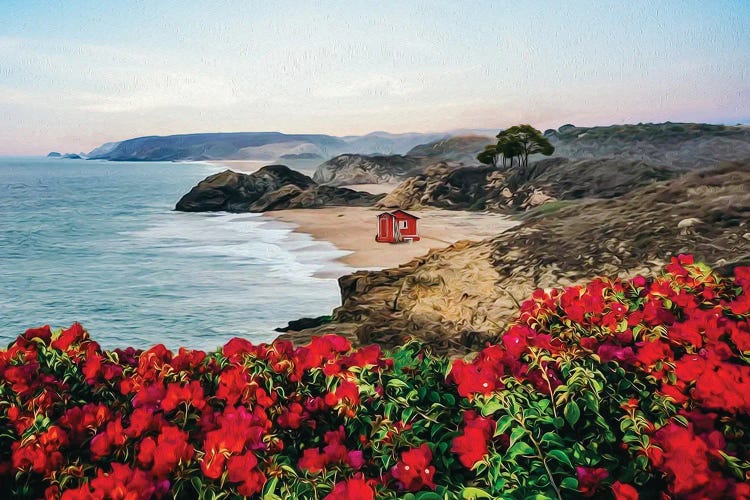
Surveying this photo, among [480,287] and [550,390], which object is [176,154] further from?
[550,390]

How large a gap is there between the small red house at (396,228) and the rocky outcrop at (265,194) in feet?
7.30

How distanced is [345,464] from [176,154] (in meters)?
14.6

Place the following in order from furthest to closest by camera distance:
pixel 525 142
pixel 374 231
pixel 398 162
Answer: pixel 398 162, pixel 525 142, pixel 374 231

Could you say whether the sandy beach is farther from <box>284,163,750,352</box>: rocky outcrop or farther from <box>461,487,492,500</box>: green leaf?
<box>461,487,492,500</box>: green leaf

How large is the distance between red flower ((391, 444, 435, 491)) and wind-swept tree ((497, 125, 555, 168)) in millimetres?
8767

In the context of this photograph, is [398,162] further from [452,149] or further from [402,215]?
[402,215]

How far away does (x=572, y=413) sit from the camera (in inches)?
61.5

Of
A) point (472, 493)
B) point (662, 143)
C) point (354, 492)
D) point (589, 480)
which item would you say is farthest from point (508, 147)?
point (354, 492)

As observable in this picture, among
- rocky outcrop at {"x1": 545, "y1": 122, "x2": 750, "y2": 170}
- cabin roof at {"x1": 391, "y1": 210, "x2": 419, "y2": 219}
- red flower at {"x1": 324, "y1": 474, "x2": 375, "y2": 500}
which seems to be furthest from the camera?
cabin roof at {"x1": 391, "y1": 210, "x2": 419, "y2": 219}

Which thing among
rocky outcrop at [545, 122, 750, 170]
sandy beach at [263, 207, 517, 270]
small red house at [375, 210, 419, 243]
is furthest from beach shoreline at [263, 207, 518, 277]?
rocky outcrop at [545, 122, 750, 170]

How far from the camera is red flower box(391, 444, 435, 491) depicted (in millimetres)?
1409

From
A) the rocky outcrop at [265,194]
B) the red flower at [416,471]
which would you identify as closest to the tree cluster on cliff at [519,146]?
the rocky outcrop at [265,194]

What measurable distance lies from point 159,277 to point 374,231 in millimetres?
3254

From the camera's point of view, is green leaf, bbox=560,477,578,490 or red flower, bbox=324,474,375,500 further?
green leaf, bbox=560,477,578,490
